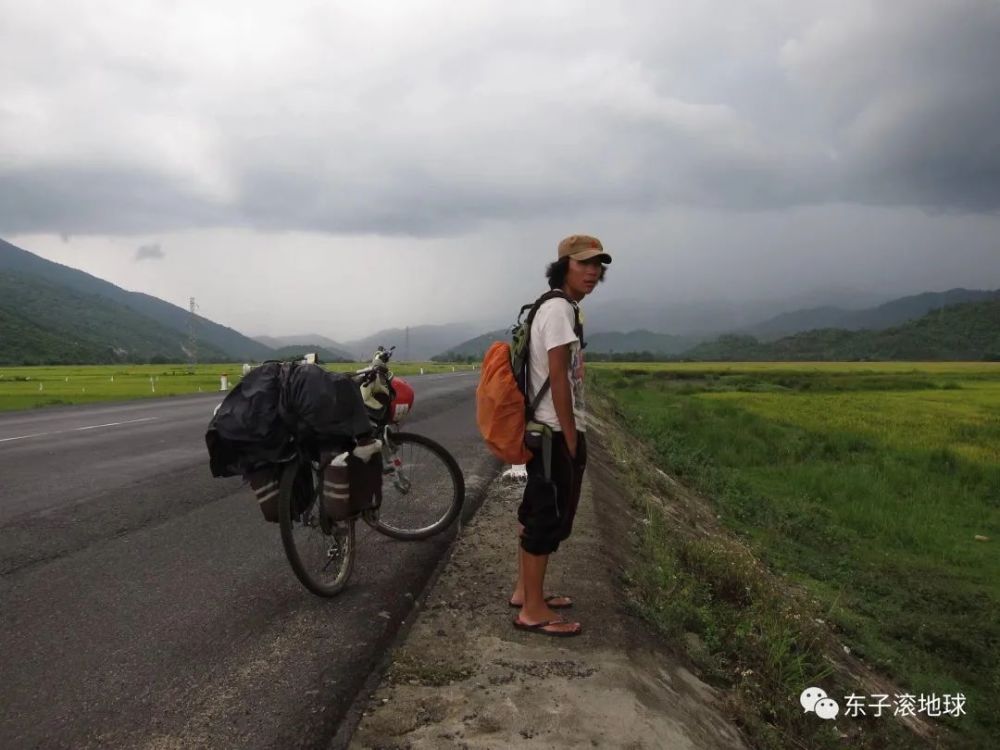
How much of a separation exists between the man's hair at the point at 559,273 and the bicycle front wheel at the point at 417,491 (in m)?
2.16

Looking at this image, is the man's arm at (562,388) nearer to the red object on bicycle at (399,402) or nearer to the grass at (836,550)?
the grass at (836,550)

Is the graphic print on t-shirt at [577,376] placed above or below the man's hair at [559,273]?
below

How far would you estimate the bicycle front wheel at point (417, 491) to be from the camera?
17.3 feet

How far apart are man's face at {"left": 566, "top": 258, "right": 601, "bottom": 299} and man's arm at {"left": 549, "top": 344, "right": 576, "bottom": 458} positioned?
16.5 inches

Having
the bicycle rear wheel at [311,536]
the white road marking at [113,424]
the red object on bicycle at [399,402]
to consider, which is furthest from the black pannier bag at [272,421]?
the white road marking at [113,424]

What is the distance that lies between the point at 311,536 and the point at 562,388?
1915mm

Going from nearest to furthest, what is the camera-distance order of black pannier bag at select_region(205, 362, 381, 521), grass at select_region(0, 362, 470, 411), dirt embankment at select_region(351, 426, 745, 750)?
dirt embankment at select_region(351, 426, 745, 750) < black pannier bag at select_region(205, 362, 381, 521) < grass at select_region(0, 362, 470, 411)

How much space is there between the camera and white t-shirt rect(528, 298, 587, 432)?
337 centimetres

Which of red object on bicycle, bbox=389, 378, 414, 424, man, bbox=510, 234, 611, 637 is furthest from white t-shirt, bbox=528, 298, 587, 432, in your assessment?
red object on bicycle, bbox=389, 378, 414, 424

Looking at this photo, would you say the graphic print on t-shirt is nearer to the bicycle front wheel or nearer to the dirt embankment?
the dirt embankment

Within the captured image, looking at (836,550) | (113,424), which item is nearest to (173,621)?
(113,424)

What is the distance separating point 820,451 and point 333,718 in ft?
66.8

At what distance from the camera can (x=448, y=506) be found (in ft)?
17.6

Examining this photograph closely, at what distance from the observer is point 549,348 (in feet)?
11.0
